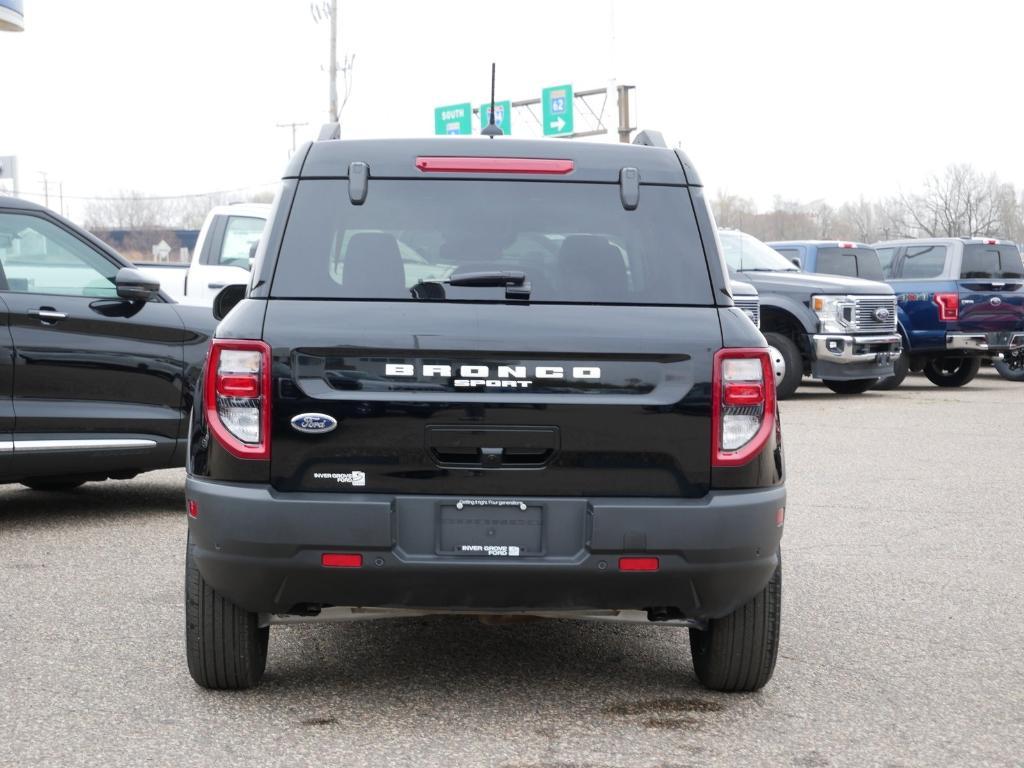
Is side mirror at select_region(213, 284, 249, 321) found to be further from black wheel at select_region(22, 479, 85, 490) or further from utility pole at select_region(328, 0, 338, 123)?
utility pole at select_region(328, 0, 338, 123)

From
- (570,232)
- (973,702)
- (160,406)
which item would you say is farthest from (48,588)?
(973,702)

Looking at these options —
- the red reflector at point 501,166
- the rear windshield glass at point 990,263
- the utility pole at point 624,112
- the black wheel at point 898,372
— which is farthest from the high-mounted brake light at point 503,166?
the utility pole at point 624,112

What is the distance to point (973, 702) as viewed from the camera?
4.75 metres

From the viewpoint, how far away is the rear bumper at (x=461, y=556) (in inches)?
161

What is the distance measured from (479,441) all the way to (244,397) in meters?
0.71

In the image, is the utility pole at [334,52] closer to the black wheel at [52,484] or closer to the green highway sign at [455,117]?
the green highway sign at [455,117]

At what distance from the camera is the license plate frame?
4.13 metres

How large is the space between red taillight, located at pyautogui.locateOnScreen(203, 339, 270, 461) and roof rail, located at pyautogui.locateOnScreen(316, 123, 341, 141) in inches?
37.9

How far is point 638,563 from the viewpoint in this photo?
414 cm

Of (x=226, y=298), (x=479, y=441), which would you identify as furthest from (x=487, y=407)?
(x=226, y=298)

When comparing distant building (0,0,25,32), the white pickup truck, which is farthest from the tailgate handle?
distant building (0,0,25,32)

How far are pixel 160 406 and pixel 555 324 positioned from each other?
459 cm

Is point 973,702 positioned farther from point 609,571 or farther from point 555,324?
point 555,324

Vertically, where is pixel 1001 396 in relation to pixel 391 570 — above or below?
below
